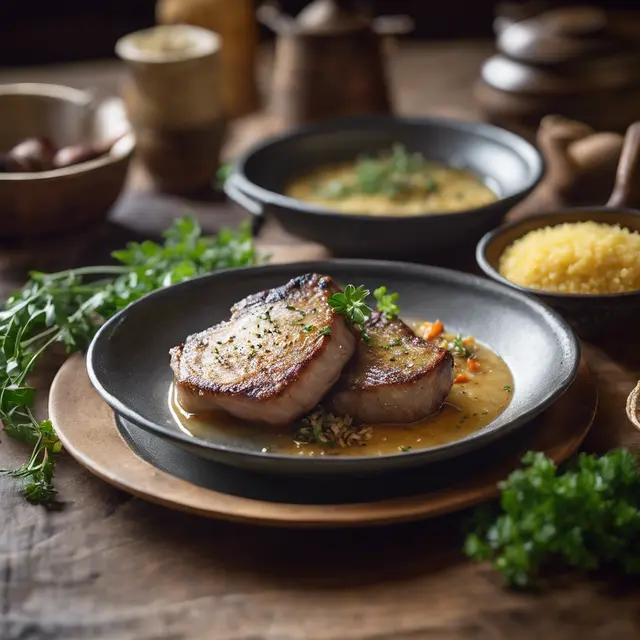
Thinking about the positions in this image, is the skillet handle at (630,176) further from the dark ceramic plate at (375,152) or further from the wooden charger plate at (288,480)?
the wooden charger plate at (288,480)

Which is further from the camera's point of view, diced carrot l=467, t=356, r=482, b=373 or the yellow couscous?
the yellow couscous

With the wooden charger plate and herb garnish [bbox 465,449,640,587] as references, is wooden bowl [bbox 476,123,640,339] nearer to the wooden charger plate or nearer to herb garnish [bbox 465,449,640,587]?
the wooden charger plate

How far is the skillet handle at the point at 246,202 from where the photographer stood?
13.1 feet

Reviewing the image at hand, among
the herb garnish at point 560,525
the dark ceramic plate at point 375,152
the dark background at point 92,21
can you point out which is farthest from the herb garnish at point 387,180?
the dark background at point 92,21

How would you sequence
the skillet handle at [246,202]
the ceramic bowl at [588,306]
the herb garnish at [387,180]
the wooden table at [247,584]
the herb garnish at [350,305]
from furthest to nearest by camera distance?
the herb garnish at [387,180] < the skillet handle at [246,202] < the ceramic bowl at [588,306] < the herb garnish at [350,305] < the wooden table at [247,584]

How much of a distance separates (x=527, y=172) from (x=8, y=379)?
228cm

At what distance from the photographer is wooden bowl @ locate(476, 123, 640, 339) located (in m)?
2.94

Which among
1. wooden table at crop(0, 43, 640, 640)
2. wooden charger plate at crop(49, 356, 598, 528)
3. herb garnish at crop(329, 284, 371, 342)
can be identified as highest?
herb garnish at crop(329, 284, 371, 342)

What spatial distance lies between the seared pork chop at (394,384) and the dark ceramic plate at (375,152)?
1.06 meters

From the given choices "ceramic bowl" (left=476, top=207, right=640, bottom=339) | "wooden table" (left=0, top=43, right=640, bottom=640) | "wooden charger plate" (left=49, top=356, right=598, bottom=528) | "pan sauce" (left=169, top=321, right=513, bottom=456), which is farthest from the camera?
"ceramic bowl" (left=476, top=207, right=640, bottom=339)

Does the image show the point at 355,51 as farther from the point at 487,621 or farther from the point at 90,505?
the point at 487,621

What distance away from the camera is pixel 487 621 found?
78.4 inches

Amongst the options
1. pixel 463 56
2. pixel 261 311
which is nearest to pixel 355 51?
pixel 463 56

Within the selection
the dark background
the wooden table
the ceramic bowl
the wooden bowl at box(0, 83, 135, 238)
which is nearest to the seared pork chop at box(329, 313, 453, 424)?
the wooden table
